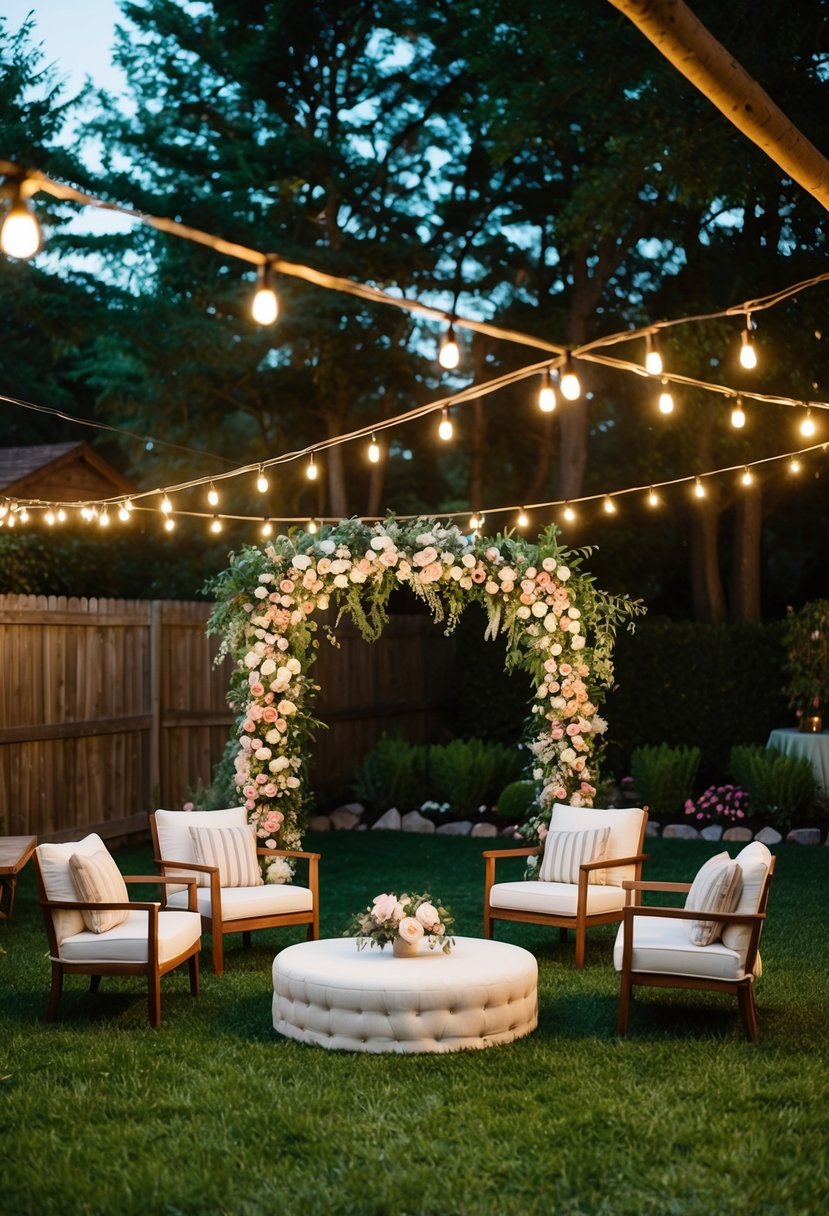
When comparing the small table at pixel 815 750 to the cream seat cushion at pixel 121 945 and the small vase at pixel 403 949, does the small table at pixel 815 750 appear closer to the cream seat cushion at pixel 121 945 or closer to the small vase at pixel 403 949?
the small vase at pixel 403 949

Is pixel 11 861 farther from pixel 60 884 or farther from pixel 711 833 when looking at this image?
pixel 711 833

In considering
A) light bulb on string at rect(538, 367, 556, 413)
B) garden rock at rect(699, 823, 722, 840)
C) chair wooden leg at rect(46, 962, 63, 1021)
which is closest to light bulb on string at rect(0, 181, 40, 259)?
light bulb on string at rect(538, 367, 556, 413)

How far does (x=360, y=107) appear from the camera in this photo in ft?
57.3

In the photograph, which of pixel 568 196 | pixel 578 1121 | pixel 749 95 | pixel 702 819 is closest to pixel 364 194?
pixel 568 196

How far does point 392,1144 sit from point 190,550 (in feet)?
56.1

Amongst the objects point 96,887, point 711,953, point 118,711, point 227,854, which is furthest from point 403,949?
point 118,711

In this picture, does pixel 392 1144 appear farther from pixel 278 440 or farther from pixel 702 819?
pixel 278 440

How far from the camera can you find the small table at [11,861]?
7570 millimetres

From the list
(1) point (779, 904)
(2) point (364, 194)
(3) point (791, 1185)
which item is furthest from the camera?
(2) point (364, 194)

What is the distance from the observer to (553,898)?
7648mm

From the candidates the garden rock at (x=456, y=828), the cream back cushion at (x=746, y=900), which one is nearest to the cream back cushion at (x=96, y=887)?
the cream back cushion at (x=746, y=900)

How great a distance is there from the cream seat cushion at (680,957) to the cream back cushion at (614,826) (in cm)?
160

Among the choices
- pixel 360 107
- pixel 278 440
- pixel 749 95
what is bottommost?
pixel 749 95

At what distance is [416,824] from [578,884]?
5449mm
